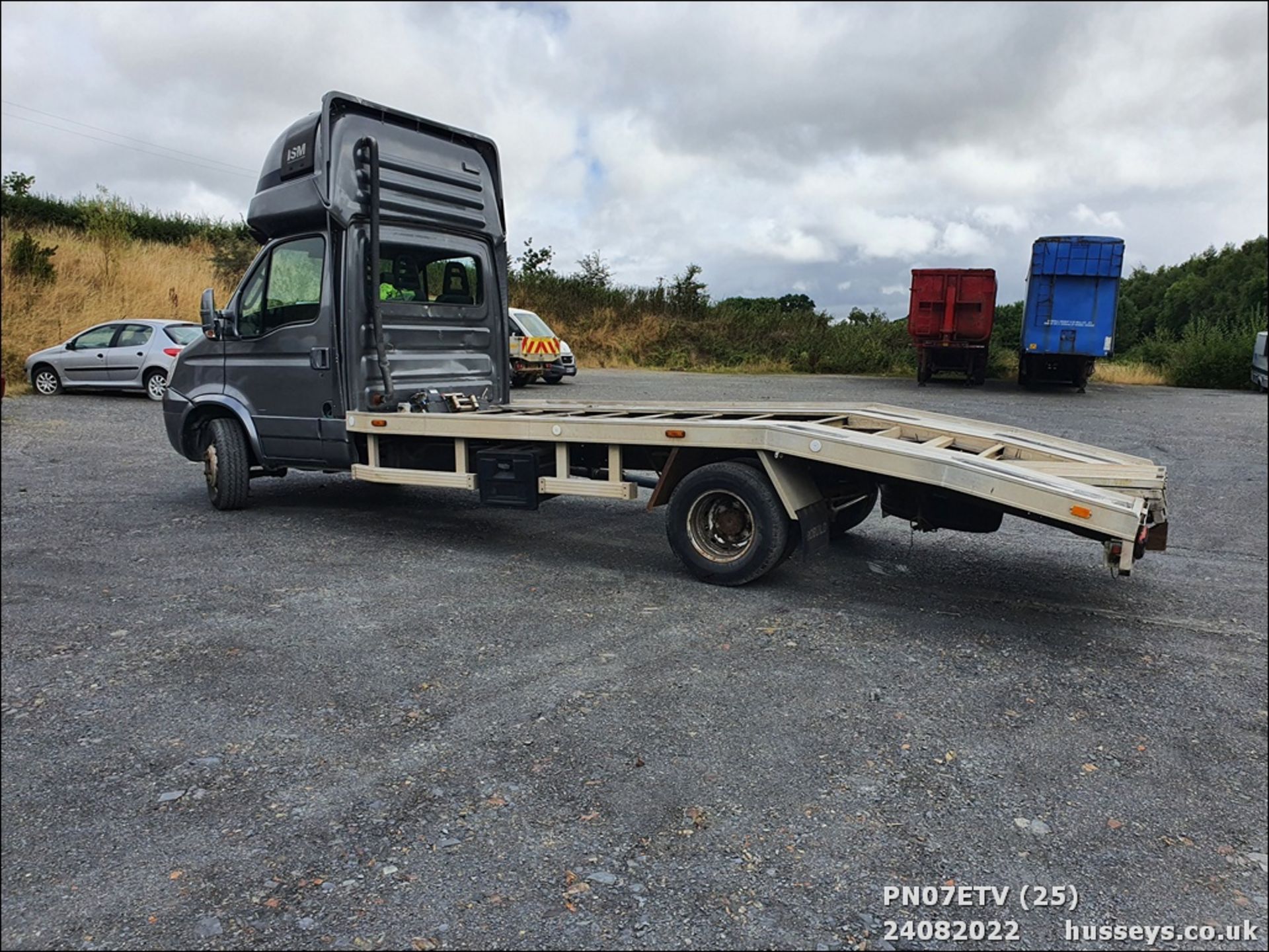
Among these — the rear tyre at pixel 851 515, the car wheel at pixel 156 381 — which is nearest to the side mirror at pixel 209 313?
the rear tyre at pixel 851 515

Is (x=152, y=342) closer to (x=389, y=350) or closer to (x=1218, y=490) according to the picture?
(x=389, y=350)

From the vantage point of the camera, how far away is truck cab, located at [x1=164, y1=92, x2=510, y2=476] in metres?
6.53

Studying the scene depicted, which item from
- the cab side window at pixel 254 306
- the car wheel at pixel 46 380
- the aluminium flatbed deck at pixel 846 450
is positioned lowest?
the car wheel at pixel 46 380

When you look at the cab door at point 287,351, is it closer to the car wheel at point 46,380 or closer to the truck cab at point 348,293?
the truck cab at point 348,293

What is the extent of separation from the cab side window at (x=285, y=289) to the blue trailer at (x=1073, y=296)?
17338mm

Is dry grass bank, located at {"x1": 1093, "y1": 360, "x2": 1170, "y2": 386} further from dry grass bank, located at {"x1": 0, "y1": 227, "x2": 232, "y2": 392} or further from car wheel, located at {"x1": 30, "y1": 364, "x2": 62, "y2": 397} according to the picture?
dry grass bank, located at {"x1": 0, "y1": 227, "x2": 232, "y2": 392}

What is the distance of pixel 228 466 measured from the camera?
23.7 feet

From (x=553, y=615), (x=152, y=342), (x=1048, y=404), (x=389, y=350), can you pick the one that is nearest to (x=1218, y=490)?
(x=553, y=615)

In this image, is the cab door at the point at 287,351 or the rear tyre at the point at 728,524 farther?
the cab door at the point at 287,351

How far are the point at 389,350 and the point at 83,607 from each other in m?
2.92

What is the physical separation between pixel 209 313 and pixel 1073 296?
18.3 metres

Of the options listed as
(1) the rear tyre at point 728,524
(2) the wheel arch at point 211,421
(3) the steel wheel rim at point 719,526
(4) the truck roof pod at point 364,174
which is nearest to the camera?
(1) the rear tyre at point 728,524

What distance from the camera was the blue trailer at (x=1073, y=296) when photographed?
1959 cm

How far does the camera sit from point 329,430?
6.81 meters
